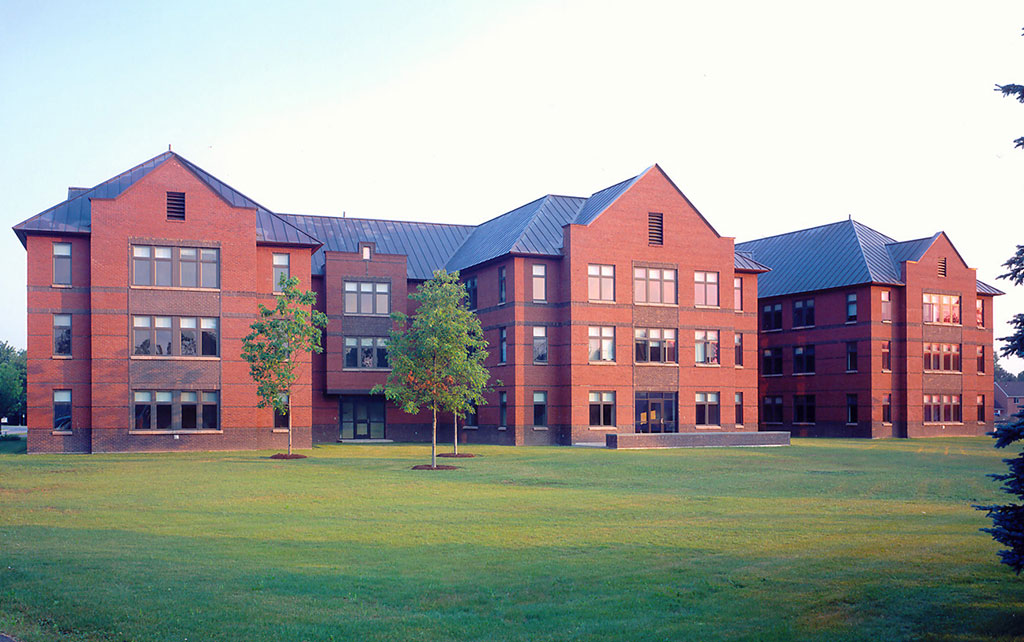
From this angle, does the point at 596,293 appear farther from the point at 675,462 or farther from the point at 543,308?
the point at 675,462

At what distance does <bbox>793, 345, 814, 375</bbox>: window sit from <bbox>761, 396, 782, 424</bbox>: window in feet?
10.8

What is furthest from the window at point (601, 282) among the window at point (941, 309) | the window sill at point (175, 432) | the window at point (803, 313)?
the window at point (941, 309)

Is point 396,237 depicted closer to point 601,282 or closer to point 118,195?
point 601,282

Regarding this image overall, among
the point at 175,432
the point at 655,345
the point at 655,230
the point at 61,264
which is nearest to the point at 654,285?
the point at 655,230

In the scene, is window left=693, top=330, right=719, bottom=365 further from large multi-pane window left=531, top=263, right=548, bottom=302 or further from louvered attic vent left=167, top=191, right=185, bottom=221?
louvered attic vent left=167, top=191, right=185, bottom=221

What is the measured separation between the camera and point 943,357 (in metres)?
65.0

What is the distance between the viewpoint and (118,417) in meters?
43.4

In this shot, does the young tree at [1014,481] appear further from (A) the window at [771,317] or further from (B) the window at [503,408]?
(A) the window at [771,317]

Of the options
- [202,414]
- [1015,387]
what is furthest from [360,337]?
[1015,387]

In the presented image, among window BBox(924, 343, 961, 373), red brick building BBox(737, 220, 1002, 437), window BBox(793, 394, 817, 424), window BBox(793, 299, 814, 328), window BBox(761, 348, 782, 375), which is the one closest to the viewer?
red brick building BBox(737, 220, 1002, 437)

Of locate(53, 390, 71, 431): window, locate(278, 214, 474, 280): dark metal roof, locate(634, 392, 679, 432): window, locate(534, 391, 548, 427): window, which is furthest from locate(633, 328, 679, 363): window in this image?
locate(53, 390, 71, 431): window

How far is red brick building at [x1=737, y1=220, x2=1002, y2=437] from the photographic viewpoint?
205 ft

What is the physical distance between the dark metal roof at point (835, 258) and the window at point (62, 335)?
144 ft

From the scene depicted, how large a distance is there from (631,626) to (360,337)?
156ft
